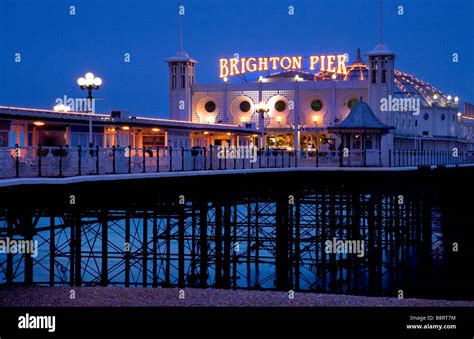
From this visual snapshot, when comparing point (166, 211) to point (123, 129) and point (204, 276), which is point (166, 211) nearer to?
point (204, 276)

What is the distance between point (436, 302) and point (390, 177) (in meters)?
21.3

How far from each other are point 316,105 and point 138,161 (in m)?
51.1


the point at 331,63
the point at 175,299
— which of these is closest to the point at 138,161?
the point at 175,299

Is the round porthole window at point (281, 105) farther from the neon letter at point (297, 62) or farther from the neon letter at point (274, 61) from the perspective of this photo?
the neon letter at point (274, 61)

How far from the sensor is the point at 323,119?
78.2 meters

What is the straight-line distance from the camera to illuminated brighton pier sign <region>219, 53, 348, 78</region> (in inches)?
3115

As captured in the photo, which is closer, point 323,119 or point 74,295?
point 74,295

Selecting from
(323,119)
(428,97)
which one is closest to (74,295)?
(323,119)

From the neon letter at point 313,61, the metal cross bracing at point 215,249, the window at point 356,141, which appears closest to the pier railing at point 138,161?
the metal cross bracing at point 215,249

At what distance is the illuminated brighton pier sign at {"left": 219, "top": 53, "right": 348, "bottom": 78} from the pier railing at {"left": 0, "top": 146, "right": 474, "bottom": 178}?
2921cm

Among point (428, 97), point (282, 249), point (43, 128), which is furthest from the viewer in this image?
point (428, 97)

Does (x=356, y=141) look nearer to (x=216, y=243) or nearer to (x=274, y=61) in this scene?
(x=216, y=243)

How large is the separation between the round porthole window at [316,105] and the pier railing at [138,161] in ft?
90.5

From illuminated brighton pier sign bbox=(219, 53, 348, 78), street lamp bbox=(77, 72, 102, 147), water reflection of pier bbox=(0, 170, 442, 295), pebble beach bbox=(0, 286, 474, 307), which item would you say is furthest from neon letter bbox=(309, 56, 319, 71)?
pebble beach bbox=(0, 286, 474, 307)
